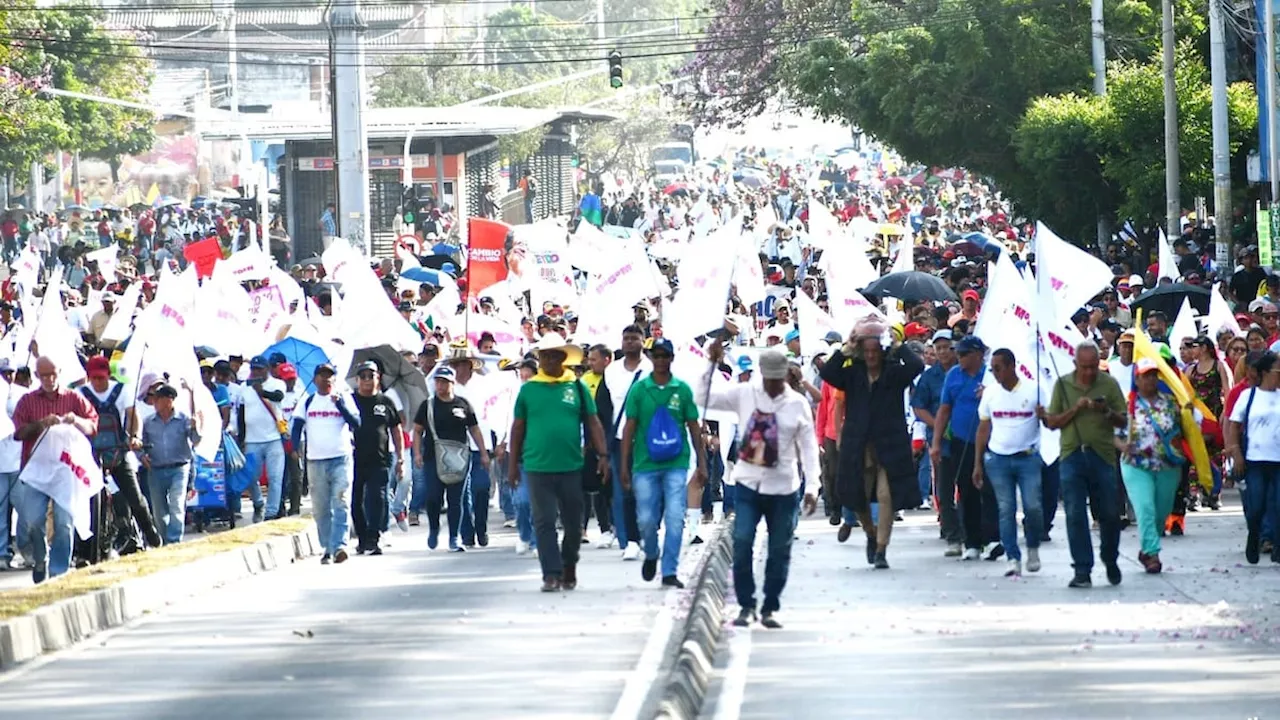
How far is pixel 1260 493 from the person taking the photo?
54.8 ft

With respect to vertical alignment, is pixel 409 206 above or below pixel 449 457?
above

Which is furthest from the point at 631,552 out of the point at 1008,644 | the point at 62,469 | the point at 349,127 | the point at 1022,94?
the point at 1022,94

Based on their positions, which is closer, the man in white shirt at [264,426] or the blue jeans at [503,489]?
the blue jeans at [503,489]

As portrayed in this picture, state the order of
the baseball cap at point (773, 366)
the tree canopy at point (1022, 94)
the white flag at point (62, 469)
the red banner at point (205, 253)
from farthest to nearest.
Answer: the tree canopy at point (1022, 94), the red banner at point (205, 253), the white flag at point (62, 469), the baseball cap at point (773, 366)

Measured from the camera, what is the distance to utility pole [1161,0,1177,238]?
106 ft

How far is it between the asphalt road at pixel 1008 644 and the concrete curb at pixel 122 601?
11.4 ft

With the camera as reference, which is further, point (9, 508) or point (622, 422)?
point (9, 508)

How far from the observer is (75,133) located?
7475 cm

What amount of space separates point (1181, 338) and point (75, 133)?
57725 mm

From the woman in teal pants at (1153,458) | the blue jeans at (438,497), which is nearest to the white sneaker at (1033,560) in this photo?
the woman in teal pants at (1153,458)

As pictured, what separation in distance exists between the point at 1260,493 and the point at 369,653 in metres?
6.78

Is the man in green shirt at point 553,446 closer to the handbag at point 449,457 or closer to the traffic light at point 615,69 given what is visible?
the handbag at point 449,457

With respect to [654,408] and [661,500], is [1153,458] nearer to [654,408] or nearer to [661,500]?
[661,500]

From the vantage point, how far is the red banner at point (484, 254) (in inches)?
1012
